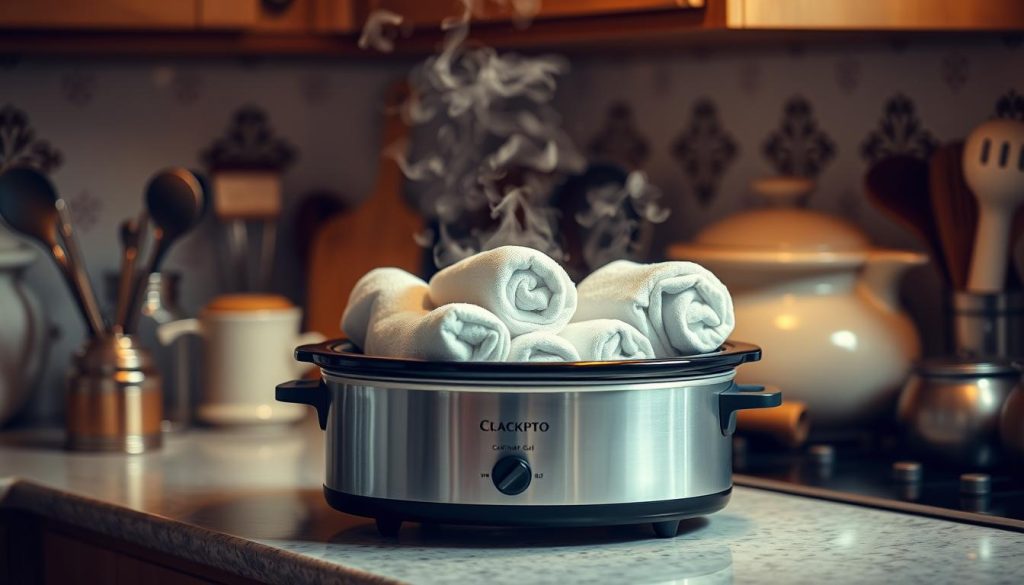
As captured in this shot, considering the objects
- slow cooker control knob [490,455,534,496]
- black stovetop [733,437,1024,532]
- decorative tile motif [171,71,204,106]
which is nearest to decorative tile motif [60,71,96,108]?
decorative tile motif [171,71,204,106]

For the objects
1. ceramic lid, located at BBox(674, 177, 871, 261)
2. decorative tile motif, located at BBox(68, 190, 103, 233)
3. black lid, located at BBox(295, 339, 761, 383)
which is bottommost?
black lid, located at BBox(295, 339, 761, 383)

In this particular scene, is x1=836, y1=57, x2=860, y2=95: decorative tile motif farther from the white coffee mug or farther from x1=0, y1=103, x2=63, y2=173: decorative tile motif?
x1=0, y1=103, x2=63, y2=173: decorative tile motif

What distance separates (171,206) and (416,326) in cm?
65

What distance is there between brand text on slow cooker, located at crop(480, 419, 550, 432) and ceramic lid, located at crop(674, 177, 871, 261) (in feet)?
1.76

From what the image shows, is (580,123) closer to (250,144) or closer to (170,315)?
(250,144)

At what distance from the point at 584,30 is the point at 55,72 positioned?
29.0 inches

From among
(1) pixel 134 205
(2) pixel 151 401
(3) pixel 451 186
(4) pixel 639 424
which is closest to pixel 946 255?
(4) pixel 639 424

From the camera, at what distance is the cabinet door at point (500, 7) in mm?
1475

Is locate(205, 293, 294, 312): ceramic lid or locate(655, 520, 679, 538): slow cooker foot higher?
locate(205, 293, 294, 312): ceramic lid

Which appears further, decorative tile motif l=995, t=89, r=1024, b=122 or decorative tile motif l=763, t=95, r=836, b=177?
decorative tile motif l=763, t=95, r=836, b=177

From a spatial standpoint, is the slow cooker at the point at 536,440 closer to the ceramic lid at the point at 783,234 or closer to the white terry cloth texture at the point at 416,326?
the white terry cloth texture at the point at 416,326

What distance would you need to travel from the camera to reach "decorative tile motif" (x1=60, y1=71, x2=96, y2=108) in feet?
6.31

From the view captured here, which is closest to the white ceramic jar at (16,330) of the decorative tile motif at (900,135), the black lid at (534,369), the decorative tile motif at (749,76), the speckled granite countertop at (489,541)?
the speckled granite countertop at (489,541)

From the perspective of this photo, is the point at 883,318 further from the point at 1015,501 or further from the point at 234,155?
the point at 234,155
